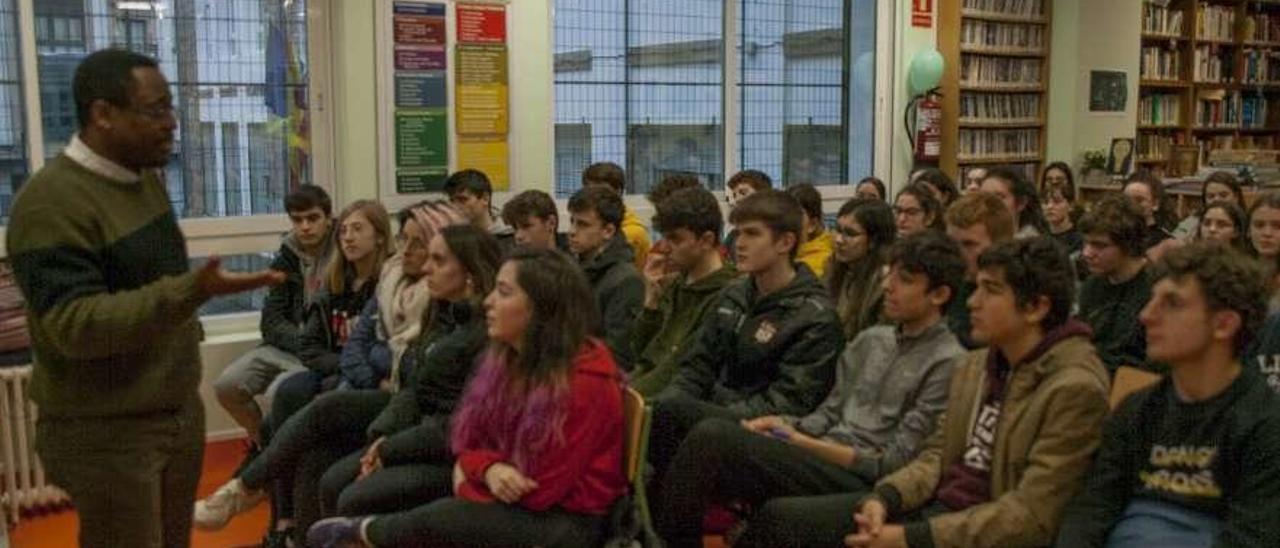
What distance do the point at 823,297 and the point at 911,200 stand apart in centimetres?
127

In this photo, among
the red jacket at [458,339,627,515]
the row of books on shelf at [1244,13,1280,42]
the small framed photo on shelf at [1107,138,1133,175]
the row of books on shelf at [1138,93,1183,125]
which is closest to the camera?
the red jacket at [458,339,627,515]

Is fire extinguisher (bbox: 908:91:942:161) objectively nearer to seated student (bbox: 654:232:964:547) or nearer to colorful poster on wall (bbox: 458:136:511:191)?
colorful poster on wall (bbox: 458:136:511:191)

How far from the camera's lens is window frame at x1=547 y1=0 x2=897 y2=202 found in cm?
645

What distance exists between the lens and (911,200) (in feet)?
13.8

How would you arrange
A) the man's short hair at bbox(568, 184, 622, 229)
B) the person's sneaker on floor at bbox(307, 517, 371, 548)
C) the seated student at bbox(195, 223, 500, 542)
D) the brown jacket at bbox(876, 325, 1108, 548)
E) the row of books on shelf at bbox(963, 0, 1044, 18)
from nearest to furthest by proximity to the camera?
the brown jacket at bbox(876, 325, 1108, 548) < the person's sneaker on floor at bbox(307, 517, 371, 548) < the seated student at bbox(195, 223, 500, 542) < the man's short hair at bbox(568, 184, 622, 229) < the row of books on shelf at bbox(963, 0, 1044, 18)

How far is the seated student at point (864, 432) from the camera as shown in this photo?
263 cm

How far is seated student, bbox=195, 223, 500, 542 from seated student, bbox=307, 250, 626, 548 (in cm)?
33

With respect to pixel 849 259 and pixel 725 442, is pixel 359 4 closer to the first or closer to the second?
pixel 849 259

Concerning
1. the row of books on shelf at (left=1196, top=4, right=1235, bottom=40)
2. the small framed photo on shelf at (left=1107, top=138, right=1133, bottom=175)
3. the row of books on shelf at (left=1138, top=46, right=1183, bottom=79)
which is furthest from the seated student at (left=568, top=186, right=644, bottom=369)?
the row of books on shelf at (left=1196, top=4, right=1235, bottom=40)

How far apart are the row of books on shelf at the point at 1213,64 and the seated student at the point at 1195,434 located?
7.24 m

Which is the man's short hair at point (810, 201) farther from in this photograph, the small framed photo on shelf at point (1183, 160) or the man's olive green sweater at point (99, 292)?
the small framed photo on shelf at point (1183, 160)

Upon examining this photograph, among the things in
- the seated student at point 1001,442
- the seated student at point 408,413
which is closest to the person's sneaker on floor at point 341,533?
the seated student at point 408,413

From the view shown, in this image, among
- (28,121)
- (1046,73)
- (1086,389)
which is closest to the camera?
(1086,389)

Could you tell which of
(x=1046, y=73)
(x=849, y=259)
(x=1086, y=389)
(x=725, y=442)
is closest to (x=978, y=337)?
(x=1086, y=389)
